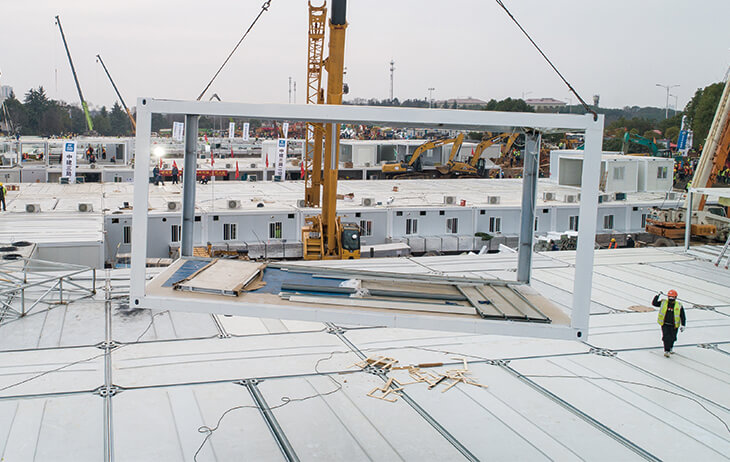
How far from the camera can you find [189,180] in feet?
26.8

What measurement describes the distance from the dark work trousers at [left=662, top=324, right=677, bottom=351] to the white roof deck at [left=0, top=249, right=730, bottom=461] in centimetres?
28

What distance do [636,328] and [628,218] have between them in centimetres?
2410

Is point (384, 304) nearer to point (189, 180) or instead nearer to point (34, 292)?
point (189, 180)

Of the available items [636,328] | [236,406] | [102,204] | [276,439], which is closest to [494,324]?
[276,439]

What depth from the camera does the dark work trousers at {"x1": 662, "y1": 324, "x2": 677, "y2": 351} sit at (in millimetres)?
10023

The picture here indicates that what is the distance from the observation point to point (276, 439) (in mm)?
7367

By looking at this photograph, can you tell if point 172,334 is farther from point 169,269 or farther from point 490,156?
point 490,156

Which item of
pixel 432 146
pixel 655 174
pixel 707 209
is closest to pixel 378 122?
pixel 707 209

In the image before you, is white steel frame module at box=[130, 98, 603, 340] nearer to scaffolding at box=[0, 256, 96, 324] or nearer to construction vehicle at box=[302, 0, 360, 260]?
scaffolding at box=[0, 256, 96, 324]

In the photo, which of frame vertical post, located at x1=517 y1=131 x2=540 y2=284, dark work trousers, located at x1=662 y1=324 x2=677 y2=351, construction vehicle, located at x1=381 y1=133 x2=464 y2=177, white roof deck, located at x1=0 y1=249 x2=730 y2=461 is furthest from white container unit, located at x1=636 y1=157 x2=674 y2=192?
frame vertical post, located at x1=517 y1=131 x2=540 y2=284

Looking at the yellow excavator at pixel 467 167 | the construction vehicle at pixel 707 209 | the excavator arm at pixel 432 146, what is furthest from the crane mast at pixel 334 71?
the yellow excavator at pixel 467 167

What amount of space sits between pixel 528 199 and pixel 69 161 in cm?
3401

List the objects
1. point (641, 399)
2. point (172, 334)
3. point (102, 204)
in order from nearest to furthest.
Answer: point (641, 399)
point (172, 334)
point (102, 204)

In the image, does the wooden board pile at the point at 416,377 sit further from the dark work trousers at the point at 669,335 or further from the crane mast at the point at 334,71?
the crane mast at the point at 334,71
